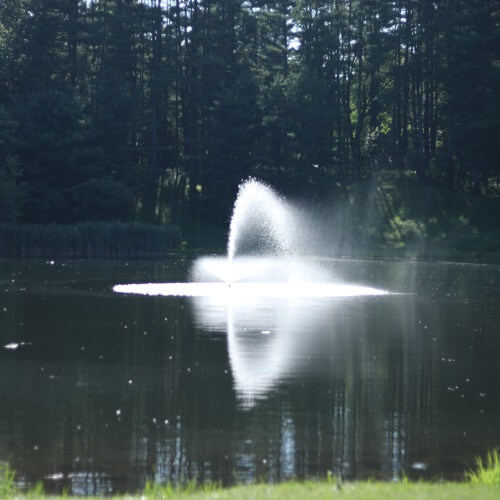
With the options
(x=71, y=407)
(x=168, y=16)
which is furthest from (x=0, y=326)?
(x=168, y=16)

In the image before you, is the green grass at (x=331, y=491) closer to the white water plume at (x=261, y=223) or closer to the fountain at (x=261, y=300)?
the fountain at (x=261, y=300)

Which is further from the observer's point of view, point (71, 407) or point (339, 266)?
point (339, 266)

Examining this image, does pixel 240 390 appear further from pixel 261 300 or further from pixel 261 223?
pixel 261 223

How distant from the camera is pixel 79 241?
2179 inches

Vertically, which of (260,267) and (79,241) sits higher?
(79,241)

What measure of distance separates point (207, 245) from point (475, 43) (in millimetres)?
21203

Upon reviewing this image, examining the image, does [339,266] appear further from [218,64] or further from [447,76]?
[218,64]

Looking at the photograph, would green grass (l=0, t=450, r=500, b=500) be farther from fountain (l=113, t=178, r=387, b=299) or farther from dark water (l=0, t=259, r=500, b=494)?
fountain (l=113, t=178, r=387, b=299)

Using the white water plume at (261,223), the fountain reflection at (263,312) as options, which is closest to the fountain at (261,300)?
the fountain reflection at (263,312)

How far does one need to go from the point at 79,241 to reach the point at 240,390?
4037 cm

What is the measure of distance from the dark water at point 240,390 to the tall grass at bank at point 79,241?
25.2 m

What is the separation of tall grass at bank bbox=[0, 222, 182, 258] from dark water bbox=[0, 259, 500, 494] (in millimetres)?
25228

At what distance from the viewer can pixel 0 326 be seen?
78.0 ft

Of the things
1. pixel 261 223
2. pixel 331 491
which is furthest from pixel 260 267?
pixel 331 491
